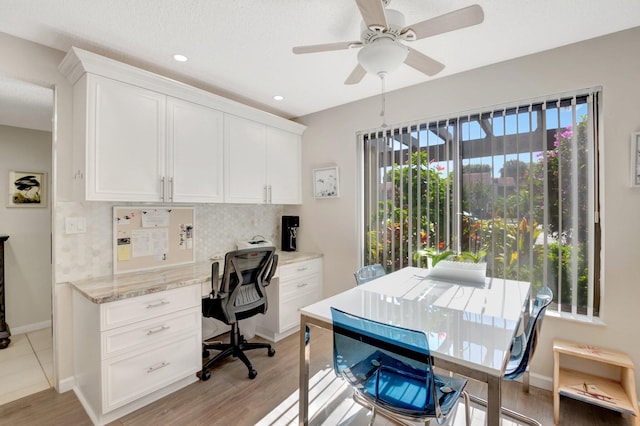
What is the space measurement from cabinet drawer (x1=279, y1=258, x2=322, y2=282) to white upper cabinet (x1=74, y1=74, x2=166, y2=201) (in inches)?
52.1

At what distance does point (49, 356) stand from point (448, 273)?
351cm

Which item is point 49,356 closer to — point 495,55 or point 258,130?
point 258,130

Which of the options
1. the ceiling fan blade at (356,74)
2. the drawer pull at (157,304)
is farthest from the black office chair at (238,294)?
the ceiling fan blade at (356,74)

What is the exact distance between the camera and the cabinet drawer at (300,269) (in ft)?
9.99

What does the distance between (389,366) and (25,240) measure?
4020 mm

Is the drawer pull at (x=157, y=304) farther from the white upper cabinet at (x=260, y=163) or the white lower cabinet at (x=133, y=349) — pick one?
the white upper cabinet at (x=260, y=163)

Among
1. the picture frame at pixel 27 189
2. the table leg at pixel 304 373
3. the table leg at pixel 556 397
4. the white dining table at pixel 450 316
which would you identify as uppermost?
the picture frame at pixel 27 189

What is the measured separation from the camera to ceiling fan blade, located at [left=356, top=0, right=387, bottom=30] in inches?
49.4

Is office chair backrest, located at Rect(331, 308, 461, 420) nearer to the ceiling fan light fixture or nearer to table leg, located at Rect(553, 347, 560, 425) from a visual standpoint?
table leg, located at Rect(553, 347, 560, 425)

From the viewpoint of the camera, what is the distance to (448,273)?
2182mm

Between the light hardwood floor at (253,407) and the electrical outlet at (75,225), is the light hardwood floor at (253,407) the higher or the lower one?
the lower one

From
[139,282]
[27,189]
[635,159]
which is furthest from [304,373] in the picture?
[27,189]

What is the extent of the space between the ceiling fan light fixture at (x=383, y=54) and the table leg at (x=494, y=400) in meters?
1.45

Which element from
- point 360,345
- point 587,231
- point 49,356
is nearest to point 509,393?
point 587,231
